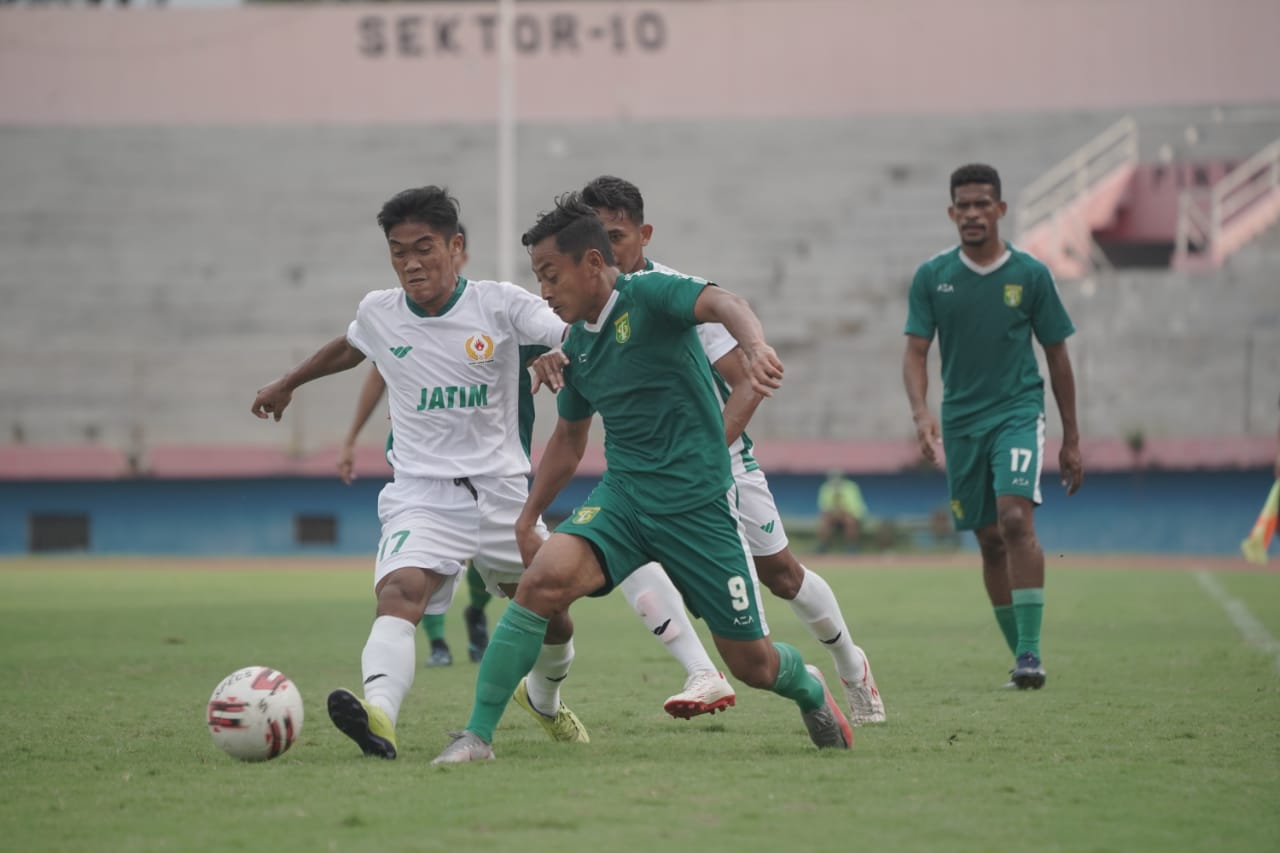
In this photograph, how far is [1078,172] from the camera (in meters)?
32.3

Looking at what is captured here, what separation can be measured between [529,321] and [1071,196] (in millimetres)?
27070

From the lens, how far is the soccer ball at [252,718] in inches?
232

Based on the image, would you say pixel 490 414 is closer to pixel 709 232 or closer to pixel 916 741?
pixel 916 741

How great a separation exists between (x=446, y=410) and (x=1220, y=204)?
89.0 ft

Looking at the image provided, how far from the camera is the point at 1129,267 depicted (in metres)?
34.0

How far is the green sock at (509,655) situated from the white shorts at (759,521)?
4.63 ft

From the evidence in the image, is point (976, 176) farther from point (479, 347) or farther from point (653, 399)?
point (653, 399)

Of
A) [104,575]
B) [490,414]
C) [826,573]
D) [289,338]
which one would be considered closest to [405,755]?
[490,414]

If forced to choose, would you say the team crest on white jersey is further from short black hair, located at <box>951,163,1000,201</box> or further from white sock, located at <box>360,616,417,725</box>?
short black hair, located at <box>951,163,1000,201</box>

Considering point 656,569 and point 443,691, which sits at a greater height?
point 656,569

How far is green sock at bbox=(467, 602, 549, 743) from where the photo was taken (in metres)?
5.77

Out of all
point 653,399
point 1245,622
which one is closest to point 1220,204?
point 1245,622

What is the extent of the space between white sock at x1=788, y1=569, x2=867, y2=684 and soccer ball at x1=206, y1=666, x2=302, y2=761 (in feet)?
7.03

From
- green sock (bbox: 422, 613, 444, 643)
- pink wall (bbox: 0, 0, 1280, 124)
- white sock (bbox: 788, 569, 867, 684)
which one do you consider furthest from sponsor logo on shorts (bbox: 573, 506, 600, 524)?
pink wall (bbox: 0, 0, 1280, 124)
